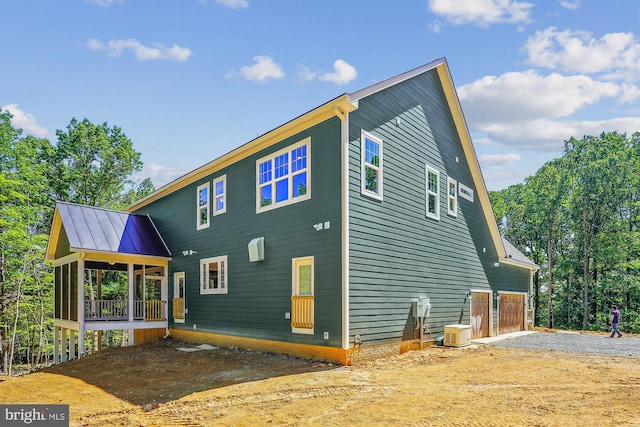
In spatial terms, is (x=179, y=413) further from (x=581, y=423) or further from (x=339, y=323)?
(x=581, y=423)

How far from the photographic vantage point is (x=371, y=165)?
37.4ft

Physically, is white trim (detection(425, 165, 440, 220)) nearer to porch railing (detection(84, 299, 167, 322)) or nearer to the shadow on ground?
the shadow on ground

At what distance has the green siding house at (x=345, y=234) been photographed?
10656 millimetres

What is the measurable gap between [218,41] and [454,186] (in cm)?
879

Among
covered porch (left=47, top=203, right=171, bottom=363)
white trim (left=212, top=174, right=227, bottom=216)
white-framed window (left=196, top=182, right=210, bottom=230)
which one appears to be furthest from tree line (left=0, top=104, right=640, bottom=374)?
white trim (left=212, top=174, right=227, bottom=216)

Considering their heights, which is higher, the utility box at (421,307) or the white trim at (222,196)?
the white trim at (222,196)

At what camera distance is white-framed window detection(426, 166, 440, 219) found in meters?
13.9

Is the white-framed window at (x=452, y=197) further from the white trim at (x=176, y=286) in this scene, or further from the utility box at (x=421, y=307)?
→ the white trim at (x=176, y=286)

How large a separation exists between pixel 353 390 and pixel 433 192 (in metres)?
7.80

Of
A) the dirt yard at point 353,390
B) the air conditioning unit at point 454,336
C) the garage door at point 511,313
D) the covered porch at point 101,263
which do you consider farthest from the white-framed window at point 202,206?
the garage door at point 511,313

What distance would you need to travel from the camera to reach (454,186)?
50.6ft

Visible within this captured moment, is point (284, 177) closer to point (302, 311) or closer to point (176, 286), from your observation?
point (302, 311)

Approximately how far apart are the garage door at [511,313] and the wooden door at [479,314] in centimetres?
151

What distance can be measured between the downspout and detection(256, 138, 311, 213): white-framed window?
1300 millimetres
